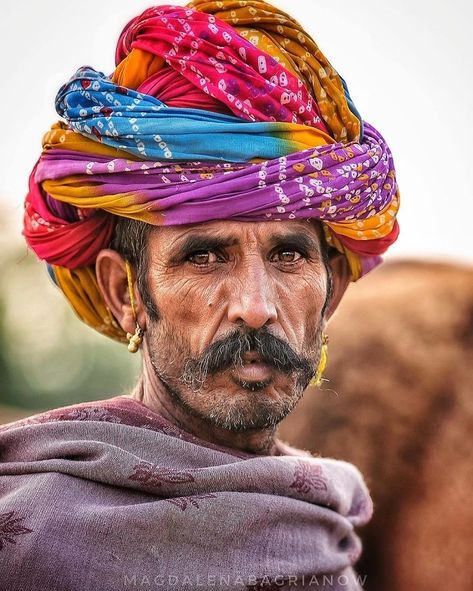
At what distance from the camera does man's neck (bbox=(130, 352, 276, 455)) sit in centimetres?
295

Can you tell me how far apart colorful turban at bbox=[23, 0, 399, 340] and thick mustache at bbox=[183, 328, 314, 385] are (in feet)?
1.22

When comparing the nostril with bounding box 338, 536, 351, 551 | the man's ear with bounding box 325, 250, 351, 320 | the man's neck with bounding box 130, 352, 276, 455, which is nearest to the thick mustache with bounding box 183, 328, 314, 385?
the man's neck with bounding box 130, 352, 276, 455

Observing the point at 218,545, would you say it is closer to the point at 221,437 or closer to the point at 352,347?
the point at 221,437

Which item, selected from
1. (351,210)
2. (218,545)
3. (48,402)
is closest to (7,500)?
(218,545)

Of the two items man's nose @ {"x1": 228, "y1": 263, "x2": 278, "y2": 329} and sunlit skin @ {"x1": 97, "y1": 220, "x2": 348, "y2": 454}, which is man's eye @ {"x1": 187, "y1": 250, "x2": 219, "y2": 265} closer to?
sunlit skin @ {"x1": 97, "y1": 220, "x2": 348, "y2": 454}

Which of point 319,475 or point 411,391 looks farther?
point 411,391

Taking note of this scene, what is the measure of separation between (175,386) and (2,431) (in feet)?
1.82

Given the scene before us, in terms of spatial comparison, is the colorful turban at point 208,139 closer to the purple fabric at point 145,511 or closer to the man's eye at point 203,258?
the man's eye at point 203,258

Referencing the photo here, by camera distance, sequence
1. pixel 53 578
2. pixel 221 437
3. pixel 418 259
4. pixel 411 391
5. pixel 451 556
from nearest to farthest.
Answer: pixel 53 578
pixel 221 437
pixel 451 556
pixel 411 391
pixel 418 259

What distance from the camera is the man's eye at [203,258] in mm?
2828

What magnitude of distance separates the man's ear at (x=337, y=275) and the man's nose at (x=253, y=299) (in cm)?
55

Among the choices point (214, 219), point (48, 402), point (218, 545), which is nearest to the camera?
point (218, 545)

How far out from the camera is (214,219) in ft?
9.11

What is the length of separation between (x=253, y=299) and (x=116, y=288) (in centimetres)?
61
